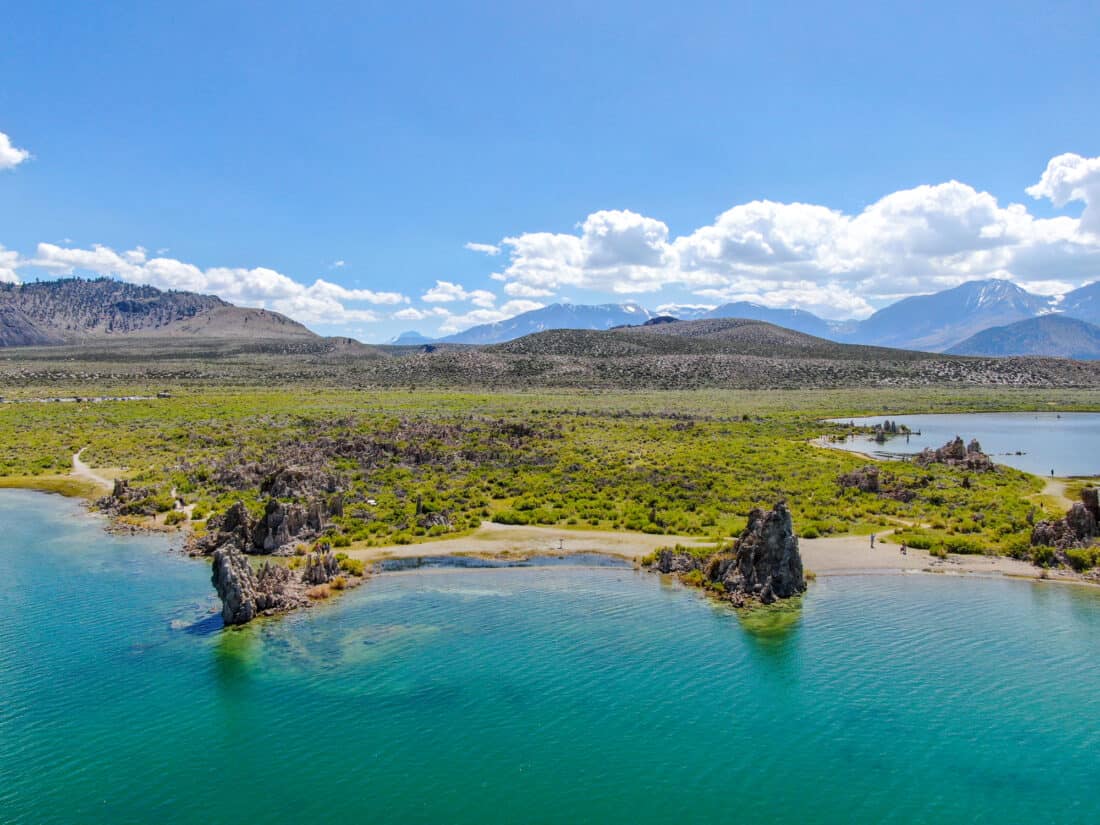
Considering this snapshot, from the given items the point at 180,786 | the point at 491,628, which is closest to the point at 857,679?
the point at 491,628

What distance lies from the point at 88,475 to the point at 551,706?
174 ft

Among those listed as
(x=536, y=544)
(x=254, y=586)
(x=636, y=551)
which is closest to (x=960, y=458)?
(x=636, y=551)

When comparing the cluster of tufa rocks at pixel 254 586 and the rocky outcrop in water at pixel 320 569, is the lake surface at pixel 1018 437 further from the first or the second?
the cluster of tufa rocks at pixel 254 586

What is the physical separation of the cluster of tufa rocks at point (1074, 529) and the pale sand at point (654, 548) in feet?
7.76

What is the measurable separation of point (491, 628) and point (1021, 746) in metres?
17.5

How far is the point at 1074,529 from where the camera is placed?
37844 mm

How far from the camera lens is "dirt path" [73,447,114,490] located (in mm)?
56688

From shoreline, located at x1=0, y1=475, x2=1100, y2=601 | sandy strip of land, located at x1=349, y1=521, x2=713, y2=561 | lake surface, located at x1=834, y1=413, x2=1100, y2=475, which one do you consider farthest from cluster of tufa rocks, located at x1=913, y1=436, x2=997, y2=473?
sandy strip of land, located at x1=349, y1=521, x2=713, y2=561

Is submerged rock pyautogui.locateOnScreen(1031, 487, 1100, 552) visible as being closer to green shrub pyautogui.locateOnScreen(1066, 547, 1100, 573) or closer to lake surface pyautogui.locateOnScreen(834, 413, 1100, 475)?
green shrub pyautogui.locateOnScreen(1066, 547, 1100, 573)

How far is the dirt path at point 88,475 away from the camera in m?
56.7

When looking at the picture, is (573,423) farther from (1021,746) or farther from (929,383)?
(929,383)

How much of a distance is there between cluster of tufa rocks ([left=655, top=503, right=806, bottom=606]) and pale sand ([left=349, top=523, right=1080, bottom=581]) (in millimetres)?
4243

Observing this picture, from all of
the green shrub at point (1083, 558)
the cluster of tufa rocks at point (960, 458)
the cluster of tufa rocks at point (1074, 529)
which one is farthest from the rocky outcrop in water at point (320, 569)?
the cluster of tufa rocks at point (960, 458)

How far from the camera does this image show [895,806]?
18.4m
